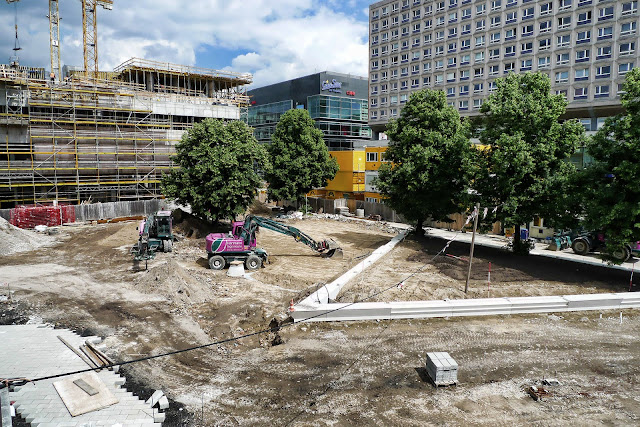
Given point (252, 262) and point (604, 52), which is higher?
point (604, 52)

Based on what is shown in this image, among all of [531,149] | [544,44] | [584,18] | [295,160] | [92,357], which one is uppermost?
[584,18]

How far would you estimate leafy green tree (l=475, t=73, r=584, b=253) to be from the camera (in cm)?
2103

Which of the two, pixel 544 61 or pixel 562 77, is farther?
pixel 544 61

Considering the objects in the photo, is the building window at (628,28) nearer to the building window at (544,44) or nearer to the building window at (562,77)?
the building window at (562,77)

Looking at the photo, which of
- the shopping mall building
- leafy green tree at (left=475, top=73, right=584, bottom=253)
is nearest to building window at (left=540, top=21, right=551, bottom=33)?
the shopping mall building

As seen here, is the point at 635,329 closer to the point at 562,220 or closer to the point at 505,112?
the point at 562,220

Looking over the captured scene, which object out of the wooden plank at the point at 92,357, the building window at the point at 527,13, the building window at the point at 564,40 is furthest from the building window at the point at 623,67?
the wooden plank at the point at 92,357

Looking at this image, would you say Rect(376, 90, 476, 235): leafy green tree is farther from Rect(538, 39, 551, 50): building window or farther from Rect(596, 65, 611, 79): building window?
Rect(538, 39, 551, 50): building window

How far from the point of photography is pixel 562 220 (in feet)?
68.3

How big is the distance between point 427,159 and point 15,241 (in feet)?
89.1

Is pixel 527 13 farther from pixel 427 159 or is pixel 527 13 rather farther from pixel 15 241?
pixel 15 241

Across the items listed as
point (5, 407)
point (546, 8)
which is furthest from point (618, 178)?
point (546, 8)

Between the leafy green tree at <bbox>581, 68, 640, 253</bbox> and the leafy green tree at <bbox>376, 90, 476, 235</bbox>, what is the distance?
7.00m

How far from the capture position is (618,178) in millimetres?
18672
